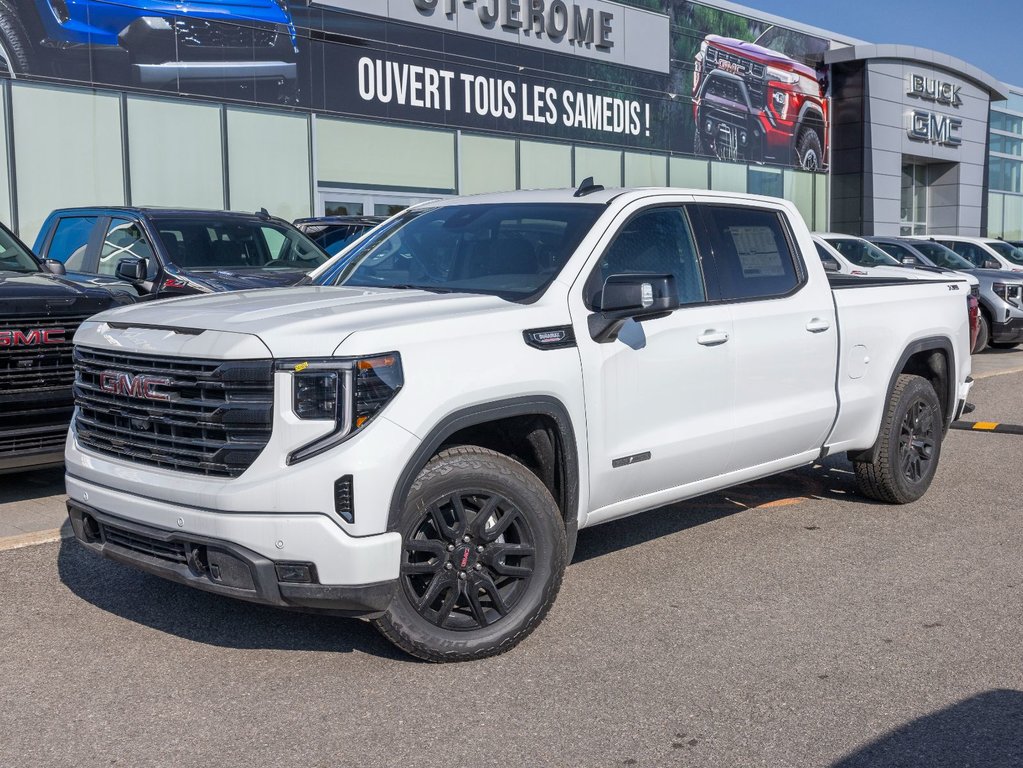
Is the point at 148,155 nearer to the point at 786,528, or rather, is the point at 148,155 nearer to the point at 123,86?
the point at 123,86

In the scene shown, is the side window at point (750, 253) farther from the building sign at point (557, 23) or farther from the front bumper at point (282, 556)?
the building sign at point (557, 23)

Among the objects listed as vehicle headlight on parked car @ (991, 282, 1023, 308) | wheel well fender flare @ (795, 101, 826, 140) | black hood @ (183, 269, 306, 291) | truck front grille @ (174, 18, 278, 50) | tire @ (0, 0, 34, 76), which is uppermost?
wheel well fender flare @ (795, 101, 826, 140)

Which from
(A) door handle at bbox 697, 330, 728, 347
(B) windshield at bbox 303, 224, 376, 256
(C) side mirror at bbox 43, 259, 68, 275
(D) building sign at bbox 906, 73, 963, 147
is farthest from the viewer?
(D) building sign at bbox 906, 73, 963, 147

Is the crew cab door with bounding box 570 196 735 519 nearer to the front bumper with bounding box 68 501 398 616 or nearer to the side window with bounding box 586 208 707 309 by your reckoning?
the side window with bounding box 586 208 707 309

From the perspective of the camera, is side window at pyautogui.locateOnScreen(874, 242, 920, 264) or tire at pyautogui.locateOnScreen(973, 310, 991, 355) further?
side window at pyautogui.locateOnScreen(874, 242, 920, 264)

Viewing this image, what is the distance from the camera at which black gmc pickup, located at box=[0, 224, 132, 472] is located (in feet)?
21.5

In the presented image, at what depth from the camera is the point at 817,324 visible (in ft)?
20.2

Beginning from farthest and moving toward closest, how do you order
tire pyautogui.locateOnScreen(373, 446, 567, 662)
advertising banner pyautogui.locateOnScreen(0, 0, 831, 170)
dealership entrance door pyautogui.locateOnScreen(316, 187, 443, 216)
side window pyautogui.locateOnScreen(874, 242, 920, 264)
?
1. dealership entrance door pyautogui.locateOnScreen(316, 187, 443, 216)
2. advertising banner pyautogui.locateOnScreen(0, 0, 831, 170)
3. side window pyautogui.locateOnScreen(874, 242, 920, 264)
4. tire pyautogui.locateOnScreen(373, 446, 567, 662)

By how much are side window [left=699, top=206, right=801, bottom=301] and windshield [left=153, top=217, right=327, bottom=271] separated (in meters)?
5.22

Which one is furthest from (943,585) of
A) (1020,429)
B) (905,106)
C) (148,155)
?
(905,106)

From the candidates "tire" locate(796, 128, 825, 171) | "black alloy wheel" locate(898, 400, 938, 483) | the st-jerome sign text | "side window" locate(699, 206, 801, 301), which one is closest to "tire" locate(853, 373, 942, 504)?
"black alloy wheel" locate(898, 400, 938, 483)

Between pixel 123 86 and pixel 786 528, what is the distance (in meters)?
15.3

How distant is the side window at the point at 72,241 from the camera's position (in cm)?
1047

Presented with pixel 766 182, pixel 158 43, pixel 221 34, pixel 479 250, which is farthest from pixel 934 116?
pixel 479 250
